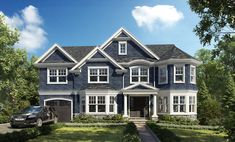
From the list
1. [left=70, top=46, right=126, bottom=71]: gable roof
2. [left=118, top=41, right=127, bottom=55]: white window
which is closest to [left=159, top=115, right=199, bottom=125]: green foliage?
[left=70, top=46, right=126, bottom=71]: gable roof

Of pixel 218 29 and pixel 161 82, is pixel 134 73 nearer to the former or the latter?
pixel 161 82

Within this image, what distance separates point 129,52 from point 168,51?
4.38 m

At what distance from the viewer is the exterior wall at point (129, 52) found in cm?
4278

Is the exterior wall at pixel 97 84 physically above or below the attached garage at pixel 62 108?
above

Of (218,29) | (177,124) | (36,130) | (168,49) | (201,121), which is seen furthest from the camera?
(168,49)

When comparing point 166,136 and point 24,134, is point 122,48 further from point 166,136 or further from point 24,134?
point 166,136

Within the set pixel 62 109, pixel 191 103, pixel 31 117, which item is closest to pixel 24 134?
pixel 31 117

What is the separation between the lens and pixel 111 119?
128 ft

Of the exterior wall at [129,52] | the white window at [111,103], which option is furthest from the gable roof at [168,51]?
the white window at [111,103]

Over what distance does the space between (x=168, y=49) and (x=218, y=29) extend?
30513 millimetres

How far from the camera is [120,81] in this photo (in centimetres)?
4169

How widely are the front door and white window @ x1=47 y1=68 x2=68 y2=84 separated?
7.91 meters

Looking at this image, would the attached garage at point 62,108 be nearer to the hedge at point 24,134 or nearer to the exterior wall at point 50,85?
the exterior wall at point 50,85

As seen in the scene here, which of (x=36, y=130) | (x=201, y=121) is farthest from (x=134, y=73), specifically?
(x=36, y=130)
